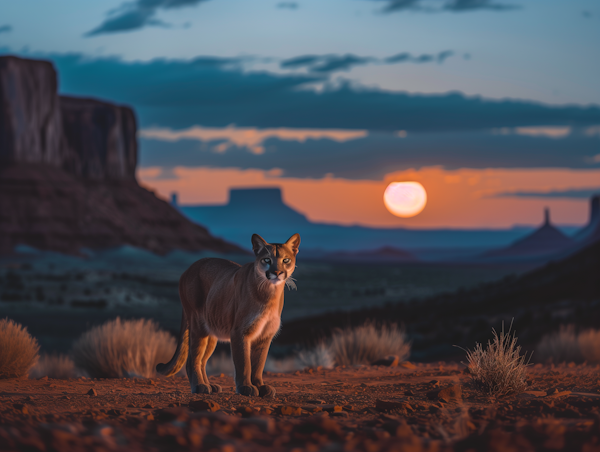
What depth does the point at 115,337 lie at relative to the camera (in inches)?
463

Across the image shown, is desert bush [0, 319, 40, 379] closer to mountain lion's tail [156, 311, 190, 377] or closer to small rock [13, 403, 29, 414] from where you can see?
mountain lion's tail [156, 311, 190, 377]

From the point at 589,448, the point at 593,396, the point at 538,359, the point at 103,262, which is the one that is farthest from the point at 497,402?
the point at 103,262

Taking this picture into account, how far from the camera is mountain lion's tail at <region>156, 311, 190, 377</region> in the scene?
332 inches

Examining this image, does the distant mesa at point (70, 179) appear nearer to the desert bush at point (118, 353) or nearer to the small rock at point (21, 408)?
the desert bush at point (118, 353)

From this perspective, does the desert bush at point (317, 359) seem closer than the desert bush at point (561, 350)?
Yes

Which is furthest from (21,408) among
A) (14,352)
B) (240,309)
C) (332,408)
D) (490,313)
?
(490,313)

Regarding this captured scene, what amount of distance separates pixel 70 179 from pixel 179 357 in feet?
321

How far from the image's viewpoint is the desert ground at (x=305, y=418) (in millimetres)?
4320

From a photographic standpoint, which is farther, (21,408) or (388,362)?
(388,362)

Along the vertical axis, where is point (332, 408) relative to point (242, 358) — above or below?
below

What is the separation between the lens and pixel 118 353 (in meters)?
11.6

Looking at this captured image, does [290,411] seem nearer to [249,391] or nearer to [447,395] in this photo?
[249,391]

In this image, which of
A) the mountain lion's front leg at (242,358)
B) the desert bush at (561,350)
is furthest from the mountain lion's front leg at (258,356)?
the desert bush at (561,350)

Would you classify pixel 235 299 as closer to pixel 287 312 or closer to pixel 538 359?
pixel 538 359
